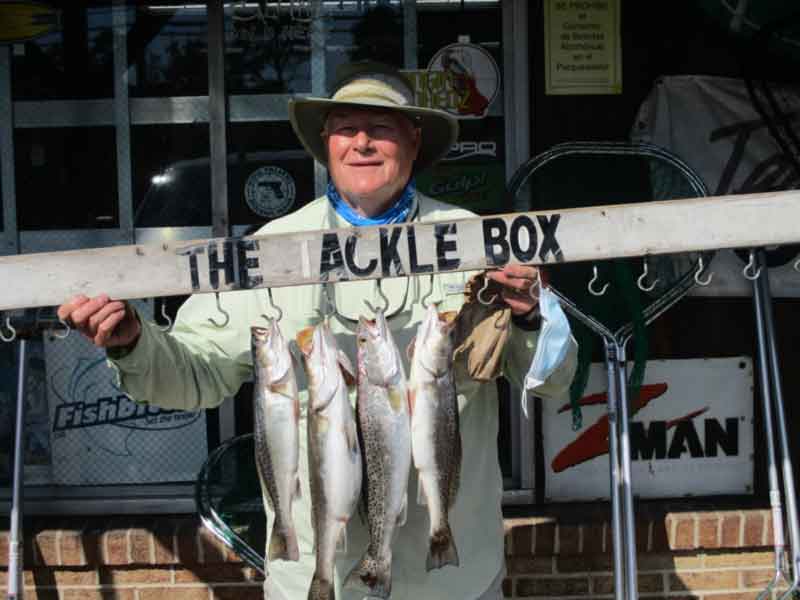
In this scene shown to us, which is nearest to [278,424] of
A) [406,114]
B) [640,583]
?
[406,114]

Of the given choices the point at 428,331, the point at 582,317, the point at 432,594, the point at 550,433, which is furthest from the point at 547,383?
the point at 550,433

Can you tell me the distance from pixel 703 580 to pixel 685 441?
604 mm

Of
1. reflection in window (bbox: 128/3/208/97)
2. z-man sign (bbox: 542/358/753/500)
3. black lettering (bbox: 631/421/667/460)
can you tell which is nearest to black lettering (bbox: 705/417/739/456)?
z-man sign (bbox: 542/358/753/500)

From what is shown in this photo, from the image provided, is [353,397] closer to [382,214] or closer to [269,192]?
[382,214]

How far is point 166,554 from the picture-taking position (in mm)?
4082

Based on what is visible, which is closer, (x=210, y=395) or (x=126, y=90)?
(x=210, y=395)

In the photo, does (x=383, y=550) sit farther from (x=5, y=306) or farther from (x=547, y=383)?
(x=5, y=306)

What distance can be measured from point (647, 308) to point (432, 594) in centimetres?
153

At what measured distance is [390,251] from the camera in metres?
2.27

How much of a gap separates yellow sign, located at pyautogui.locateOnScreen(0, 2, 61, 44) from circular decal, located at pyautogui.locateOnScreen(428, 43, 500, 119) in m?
1.61

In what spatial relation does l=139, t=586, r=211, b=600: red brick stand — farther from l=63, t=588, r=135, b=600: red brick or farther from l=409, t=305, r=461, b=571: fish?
l=409, t=305, r=461, b=571: fish

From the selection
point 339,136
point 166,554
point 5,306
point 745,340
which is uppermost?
point 339,136

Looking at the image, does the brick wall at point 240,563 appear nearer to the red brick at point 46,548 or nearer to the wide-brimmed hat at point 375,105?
the red brick at point 46,548

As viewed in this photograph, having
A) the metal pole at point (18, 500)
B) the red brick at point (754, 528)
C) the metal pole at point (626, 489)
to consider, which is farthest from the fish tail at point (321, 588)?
the red brick at point (754, 528)
